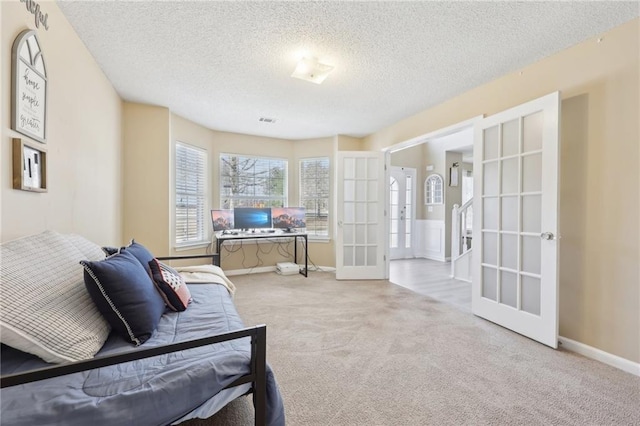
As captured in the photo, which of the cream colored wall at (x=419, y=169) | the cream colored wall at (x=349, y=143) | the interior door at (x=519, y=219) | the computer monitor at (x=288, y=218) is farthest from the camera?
the cream colored wall at (x=419, y=169)

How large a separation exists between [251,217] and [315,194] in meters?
1.28

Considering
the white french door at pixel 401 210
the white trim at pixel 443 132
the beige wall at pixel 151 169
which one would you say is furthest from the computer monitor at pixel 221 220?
the white french door at pixel 401 210

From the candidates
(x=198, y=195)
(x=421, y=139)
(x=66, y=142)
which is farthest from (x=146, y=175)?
(x=421, y=139)

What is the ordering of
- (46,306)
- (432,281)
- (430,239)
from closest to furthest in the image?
(46,306)
(432,281)
(430,239)

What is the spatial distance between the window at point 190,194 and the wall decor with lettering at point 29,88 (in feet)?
7.64

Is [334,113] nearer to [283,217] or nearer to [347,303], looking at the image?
[283,217]

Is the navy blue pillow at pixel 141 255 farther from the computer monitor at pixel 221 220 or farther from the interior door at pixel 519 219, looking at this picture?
the interior door at pixel 519 219

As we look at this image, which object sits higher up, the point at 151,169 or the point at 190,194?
the point at 151,169

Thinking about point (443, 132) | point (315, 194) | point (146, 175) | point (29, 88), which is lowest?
point (315, 194)

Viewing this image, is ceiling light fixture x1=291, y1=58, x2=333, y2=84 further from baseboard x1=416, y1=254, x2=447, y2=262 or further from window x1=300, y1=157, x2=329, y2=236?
baseboard x1=416, y1=254, x2=447, y2=262

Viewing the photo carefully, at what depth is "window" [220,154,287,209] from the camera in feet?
15.6

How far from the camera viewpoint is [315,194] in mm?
5184

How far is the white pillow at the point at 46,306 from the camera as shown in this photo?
966 millimetres

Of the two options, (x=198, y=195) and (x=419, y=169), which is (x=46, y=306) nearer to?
(x=198, y=195)
